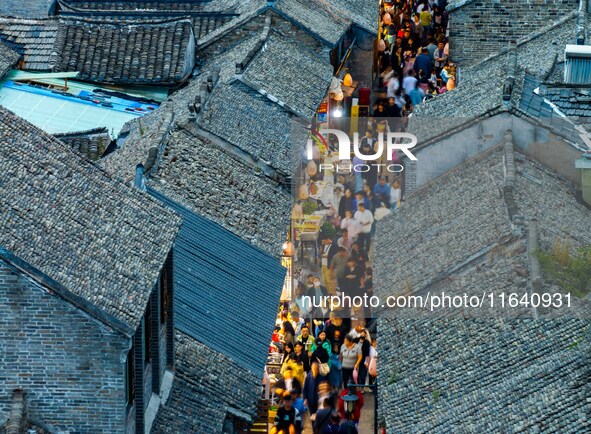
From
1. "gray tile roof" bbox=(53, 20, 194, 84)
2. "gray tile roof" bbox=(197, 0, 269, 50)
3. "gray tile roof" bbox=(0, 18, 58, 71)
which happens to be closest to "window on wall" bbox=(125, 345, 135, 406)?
"gray tile roof" bbox=(53, 20, 194, 84)

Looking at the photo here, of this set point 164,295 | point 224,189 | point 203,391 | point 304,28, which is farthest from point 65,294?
point 304,28

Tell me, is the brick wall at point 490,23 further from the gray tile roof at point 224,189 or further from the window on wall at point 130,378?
the window on wall at point 130,378

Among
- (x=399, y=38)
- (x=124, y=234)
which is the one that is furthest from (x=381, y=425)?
(x=399, y=38)

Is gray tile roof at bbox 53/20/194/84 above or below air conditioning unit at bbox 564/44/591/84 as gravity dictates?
above

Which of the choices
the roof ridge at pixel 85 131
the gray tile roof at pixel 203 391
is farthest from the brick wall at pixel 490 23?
the gray tile roof at pixel 203 391

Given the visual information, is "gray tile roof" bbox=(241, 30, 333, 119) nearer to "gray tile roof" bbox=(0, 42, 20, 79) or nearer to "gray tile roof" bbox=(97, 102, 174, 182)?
"gray tile roof" bbox=(97, 102, 174, 182)

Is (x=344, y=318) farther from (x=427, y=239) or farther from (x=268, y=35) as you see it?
(x=268, y=35)
